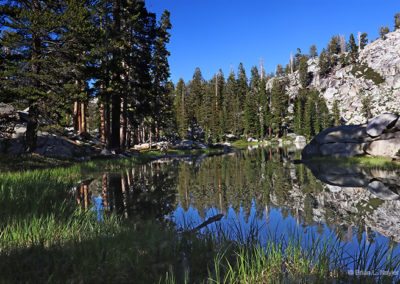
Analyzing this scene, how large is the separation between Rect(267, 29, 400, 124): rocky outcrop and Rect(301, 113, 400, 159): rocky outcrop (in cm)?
8106

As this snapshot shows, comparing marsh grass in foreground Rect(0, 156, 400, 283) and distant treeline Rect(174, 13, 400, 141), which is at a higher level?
distant treeline Rect(174, 13, 400, 141)

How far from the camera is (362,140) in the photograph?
63.3 feet

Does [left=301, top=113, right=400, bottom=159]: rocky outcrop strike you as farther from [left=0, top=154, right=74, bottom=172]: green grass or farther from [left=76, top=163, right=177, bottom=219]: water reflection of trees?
[left=0, top=154, right=74, bottom=172]: green grass

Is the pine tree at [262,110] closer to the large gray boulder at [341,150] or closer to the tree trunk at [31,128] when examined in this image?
the large gray boulder at [341,150]

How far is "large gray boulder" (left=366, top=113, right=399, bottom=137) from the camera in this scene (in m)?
18.0

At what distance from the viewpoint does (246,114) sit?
7750cm

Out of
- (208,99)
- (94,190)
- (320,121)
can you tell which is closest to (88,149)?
(94,190)

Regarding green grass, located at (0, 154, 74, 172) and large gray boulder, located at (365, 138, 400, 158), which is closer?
green grass, located at (0, 154, 74, 172)

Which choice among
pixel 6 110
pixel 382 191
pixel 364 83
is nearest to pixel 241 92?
pixel 364 83

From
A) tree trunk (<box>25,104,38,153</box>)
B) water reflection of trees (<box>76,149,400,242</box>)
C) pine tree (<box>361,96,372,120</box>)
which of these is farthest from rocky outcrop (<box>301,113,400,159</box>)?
pine tree (<box>361,96,372,120</box>)

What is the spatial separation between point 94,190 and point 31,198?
3.26 metres

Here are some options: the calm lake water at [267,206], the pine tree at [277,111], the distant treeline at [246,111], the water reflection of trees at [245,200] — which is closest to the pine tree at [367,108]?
the distant treeline at [246,111]

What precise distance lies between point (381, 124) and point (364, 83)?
340 ft

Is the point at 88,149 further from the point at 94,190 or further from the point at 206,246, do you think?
the point at 206,246
